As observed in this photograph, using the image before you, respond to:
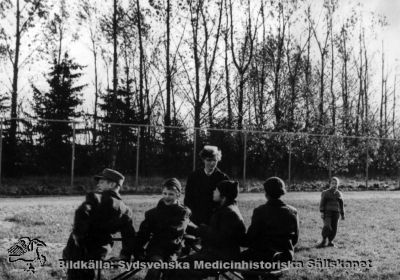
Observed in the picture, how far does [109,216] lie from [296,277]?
2.97 meters

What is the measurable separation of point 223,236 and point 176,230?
56 cm

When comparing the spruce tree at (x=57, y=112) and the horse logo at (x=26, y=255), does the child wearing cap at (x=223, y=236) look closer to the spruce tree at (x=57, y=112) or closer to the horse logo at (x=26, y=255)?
the horse logo at (x=26, y=255)

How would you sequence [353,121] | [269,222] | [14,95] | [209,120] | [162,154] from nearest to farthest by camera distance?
[269,222], [162,154], [14,95], [209,120], [353,121]

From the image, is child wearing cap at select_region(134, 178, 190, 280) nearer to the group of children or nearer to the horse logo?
the group of children

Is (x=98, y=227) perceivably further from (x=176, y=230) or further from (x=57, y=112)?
(x=57, y=112)

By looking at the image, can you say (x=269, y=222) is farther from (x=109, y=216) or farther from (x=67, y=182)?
(x=67, y=182)

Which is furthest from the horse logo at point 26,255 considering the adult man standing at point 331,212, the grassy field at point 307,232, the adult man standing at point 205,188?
the adult man standing at point 331,212

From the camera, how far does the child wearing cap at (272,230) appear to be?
4812 mm

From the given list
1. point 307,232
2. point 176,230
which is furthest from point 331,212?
point 176,230

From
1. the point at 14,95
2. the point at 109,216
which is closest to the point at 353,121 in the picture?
the point at 14,95

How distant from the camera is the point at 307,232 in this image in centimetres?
1008

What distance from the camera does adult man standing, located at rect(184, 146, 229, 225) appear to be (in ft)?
18.8

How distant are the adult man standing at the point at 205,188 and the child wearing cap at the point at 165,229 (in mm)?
609

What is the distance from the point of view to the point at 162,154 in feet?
63.3
